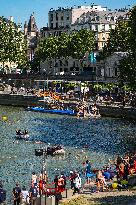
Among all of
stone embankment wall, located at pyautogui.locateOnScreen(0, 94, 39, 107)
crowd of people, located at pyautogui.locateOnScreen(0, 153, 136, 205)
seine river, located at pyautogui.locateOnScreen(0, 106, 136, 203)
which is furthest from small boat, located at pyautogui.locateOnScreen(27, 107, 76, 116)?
crowd of people, located at pyautogui.locateOnScreen(0, 153, 136, 205)

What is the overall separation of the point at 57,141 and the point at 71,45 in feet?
347

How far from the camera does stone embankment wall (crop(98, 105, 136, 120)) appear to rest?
117 m

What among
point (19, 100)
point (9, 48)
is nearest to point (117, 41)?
point (9, 48)

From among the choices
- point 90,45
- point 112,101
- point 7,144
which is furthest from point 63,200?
point 90,45

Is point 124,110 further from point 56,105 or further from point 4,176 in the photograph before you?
point 4,176

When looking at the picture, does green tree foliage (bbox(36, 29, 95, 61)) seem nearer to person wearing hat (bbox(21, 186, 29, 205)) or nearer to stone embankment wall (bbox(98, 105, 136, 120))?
stone embankment wall (bbox(98, 105, 136, 120))

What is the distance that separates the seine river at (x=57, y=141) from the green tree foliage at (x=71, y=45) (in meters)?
62.9

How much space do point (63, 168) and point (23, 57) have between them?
136 meters

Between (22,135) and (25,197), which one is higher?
(22,135)

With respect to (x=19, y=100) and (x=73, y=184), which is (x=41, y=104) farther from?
(x=73, y=184)

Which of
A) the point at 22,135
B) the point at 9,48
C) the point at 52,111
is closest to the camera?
the point at 22,135

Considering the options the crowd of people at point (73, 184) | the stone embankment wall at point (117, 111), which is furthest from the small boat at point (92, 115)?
the crowd of people at point (73, 184)

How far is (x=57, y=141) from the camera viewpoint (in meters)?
87.2

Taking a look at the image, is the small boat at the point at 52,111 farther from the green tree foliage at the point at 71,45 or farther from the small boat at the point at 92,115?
the green tree foliage at the point at 71,45
